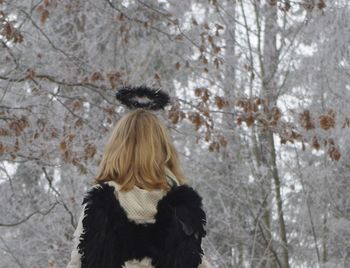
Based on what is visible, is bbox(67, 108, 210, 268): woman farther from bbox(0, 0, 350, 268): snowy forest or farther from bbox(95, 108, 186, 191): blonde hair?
bbox(0, 0, 350, 268): snowy forest

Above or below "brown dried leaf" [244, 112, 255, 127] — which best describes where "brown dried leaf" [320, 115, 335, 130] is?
below

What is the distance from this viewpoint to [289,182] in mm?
9336

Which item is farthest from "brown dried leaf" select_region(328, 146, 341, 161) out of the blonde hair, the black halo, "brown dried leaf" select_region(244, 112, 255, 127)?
the blonde hair

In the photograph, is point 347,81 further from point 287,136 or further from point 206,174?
point 287,136

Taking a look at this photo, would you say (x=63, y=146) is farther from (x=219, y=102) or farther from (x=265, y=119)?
(x=265, y=119)

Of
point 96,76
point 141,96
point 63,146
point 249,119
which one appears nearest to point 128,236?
point 141,96

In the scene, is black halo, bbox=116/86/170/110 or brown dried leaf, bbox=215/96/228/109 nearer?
black halo, bbox=116/86/170/110

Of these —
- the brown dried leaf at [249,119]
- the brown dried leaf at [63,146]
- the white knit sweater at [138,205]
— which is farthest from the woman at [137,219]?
the brown dried leaf at [249,119]

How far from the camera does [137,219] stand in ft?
11.4

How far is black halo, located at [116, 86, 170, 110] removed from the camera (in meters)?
3.82

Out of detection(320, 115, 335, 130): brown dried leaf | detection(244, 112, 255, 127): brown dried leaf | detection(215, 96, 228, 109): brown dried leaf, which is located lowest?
detection(320, 115, 335, 130): brown dried leaf

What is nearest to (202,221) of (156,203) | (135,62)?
(156,203)

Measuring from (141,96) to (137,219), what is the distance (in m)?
0.70

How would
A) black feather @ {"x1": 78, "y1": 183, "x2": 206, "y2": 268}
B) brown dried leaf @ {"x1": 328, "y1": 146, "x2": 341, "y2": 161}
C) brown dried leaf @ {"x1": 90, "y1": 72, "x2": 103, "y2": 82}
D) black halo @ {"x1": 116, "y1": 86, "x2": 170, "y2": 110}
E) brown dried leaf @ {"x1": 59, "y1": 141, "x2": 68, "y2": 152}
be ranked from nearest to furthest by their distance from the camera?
black feather @ {"x1": 78, "y1": 183, "x2": 206, "y2": 268} → black halo @ {"x1": 116, "y1": 86, "x2": 170, "y2": 110} → brown dried leaf @ {"x1": 59, "y1": 141, "x2": 68, "y2": 152} → brown dried leaf @ {"x1": 328, "y1": 146, "x2": 341, "y2": 161} → brown dried leaf @ {"x1": 90, "y1": 72, "x2": 103, "y2": 82}
